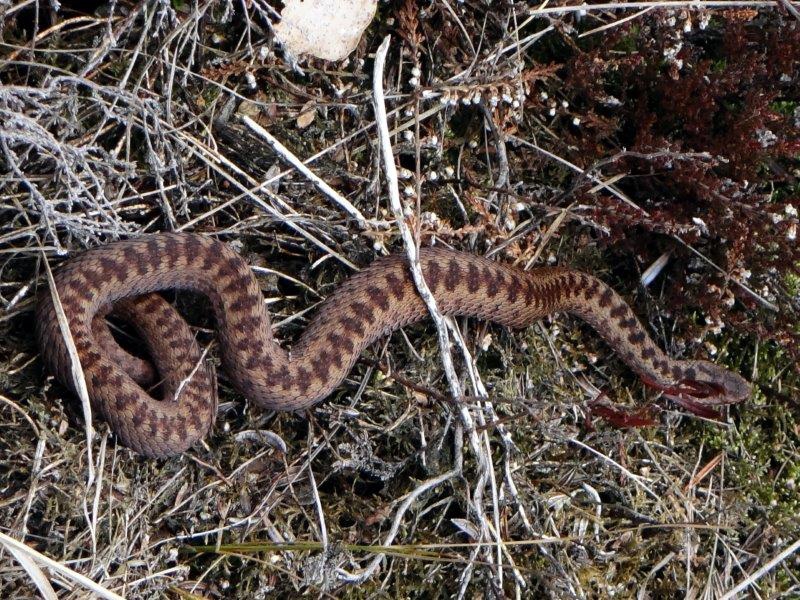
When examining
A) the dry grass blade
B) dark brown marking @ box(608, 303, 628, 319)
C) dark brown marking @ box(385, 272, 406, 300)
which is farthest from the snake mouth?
the dry grass blade

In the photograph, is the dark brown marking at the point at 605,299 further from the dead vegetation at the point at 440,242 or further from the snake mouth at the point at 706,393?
the snake mouth at the point at 706,393

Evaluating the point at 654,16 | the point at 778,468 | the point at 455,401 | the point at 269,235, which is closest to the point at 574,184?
the point at 654,16

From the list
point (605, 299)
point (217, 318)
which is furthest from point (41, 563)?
point (605, 299)

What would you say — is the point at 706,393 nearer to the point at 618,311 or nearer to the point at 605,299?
the point at 618,311

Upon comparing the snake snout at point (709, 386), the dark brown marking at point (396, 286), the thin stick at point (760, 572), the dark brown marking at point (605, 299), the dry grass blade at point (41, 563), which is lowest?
the thin stick at point (760, 572)

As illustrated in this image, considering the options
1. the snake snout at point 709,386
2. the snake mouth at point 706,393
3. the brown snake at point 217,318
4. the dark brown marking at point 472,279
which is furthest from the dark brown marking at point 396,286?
the snake snout at point 709,386

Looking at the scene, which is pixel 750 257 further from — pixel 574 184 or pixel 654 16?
pixel 654 16
